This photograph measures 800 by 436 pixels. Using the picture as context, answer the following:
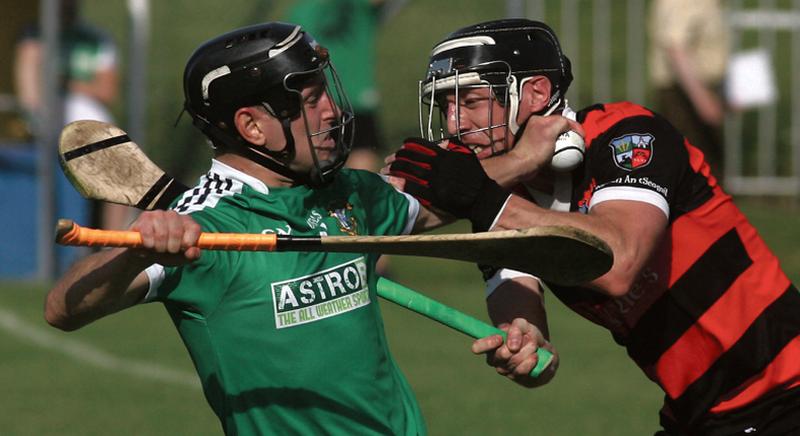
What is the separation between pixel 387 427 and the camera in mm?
3902

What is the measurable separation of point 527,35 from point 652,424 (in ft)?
10.5

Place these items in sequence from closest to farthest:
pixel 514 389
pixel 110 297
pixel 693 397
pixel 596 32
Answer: pixel 110 297 → pixel 693 397 → pixel 514 389 → pixel 596 32

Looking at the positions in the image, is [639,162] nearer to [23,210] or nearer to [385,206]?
[385,206]

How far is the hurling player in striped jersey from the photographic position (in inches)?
159

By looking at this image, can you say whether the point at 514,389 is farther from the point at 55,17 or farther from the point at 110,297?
the point at 55,17

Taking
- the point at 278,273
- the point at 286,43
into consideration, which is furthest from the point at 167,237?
the point at 286,43

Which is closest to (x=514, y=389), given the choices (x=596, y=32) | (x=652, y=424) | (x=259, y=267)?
(x=652, y=424)

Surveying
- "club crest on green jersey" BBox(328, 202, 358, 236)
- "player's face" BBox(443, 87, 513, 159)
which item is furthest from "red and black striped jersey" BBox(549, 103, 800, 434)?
"club crest on green jersey" BBox(328, 202, 358, 236)

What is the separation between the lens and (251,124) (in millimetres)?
3967

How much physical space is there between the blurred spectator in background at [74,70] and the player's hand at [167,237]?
30.4 ft

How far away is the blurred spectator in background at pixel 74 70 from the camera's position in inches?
491

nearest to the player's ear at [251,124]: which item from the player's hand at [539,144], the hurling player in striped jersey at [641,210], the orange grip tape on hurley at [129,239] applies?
the hurling player in striped jersey at [641,210]

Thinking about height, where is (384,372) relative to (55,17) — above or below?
above

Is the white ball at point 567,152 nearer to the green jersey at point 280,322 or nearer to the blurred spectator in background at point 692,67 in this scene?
the green jersey at point 280,322
